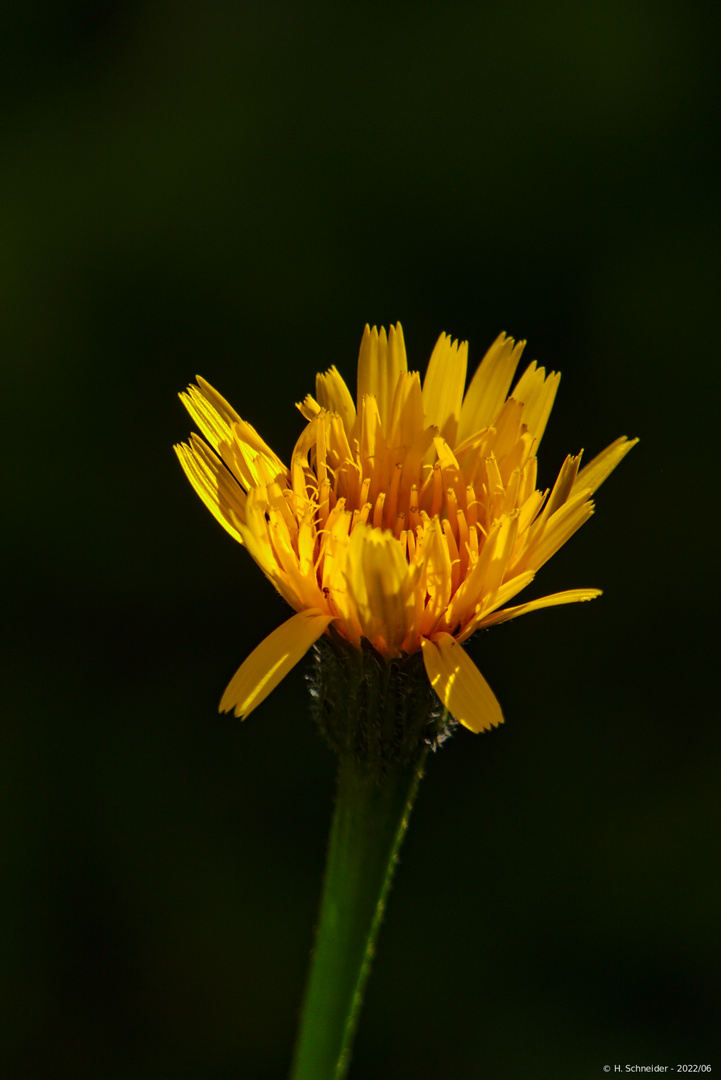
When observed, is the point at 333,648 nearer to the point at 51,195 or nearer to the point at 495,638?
the point at 495,638

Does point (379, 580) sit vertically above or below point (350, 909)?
above

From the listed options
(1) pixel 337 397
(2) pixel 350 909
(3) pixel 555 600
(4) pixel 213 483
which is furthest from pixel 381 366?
(2) pixel 350 909

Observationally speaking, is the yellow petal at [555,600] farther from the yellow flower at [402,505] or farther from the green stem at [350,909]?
the green stem at [350,909]

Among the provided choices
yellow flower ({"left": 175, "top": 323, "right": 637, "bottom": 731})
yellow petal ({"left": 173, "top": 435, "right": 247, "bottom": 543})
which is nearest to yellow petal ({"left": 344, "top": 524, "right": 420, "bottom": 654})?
yellow flower ({"left": 175, "top": 323, "right": 637, "bottom": 731})

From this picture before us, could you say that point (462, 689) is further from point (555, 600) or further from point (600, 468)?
point (600, 468)

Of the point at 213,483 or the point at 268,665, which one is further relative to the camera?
the point at 213,483

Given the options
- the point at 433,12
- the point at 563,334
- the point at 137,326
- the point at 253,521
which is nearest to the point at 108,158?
the point at 137,326

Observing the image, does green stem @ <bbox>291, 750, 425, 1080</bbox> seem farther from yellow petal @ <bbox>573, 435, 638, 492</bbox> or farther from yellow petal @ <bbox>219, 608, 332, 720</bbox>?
yellow petal @ <bbox>573, 435, 638, 492</bbox>
